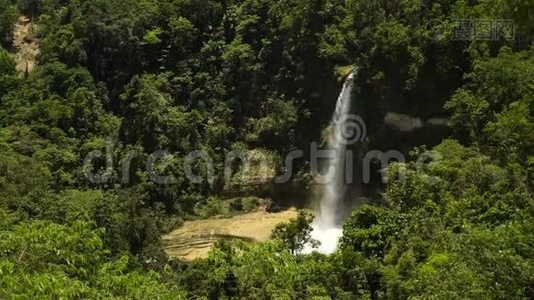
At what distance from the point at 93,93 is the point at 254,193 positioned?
9.96 meters

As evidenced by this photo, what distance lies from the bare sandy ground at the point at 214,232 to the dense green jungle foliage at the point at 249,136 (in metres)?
1.20

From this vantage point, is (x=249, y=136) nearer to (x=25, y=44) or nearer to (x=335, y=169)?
(x=335, y=169)

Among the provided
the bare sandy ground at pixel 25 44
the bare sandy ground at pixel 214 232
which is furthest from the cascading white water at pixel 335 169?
the bare sandy ground at pixel 25 44

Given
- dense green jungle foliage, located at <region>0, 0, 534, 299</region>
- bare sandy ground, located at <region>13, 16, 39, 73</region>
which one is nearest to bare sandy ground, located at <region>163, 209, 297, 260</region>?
dense green jungle foliage, located at <region>0, 0, 534, 299</region>

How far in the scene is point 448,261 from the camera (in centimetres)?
1413

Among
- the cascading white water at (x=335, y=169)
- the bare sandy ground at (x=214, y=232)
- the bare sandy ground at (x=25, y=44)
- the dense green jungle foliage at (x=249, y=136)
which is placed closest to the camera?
the dense green jungle foliage at (x=249, y=136)

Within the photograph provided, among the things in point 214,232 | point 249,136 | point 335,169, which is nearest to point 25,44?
point 249,136

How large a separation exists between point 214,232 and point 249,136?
5.76 m

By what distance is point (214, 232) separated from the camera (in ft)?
93.5

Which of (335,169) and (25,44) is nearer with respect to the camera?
(335,169)

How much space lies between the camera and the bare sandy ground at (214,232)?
1085 inches

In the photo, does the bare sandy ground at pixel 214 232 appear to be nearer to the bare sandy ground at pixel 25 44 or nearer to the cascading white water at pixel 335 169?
the cascading white water at pixel 335 169

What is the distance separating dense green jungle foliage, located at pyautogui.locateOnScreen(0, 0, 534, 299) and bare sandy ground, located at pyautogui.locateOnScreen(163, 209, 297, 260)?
1202 millimetres

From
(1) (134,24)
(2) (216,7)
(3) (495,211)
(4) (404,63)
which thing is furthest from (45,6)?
(3) (495,211)
